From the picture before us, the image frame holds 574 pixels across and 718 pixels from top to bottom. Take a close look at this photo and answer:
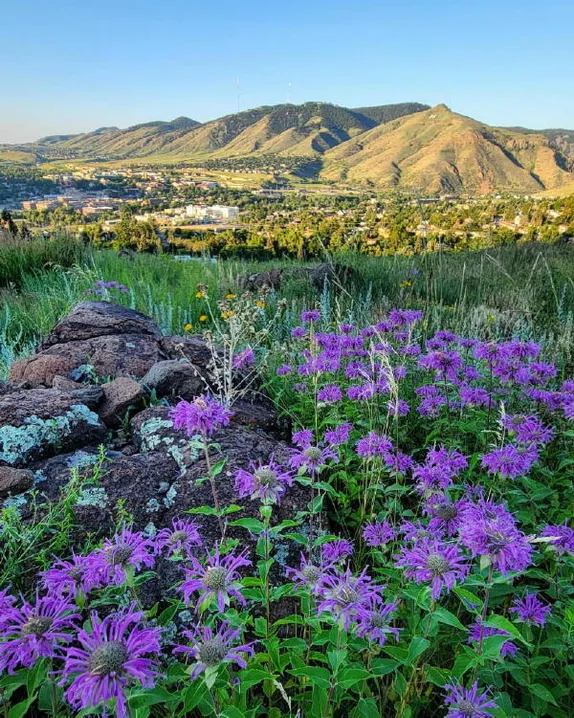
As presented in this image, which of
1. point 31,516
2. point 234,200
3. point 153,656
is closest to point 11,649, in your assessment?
point 153,656

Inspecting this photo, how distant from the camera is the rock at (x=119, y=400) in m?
2.45

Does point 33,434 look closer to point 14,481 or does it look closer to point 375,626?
point 14,481

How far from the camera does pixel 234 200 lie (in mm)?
57438

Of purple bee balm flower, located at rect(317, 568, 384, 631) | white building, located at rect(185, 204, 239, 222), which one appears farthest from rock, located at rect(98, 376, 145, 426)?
white building, located at rect(185, 204, 239, 222)

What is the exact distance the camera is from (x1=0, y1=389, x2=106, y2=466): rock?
2.02 meters

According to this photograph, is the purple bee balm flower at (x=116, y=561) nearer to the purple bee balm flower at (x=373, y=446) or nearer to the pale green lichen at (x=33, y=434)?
the purple bee balm flower at (x=373, y=446)

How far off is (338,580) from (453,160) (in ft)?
437

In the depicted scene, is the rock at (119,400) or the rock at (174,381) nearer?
the rock at (119,400)

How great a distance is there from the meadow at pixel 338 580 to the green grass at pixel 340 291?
1.75 meters

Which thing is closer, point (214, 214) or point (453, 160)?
point (214, 214)

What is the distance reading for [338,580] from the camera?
103 cm

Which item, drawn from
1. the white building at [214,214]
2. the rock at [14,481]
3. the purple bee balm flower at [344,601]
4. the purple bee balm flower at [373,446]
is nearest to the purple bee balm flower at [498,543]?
the purple bee balm flower at [344,601]

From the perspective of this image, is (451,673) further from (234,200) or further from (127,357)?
(234,200)

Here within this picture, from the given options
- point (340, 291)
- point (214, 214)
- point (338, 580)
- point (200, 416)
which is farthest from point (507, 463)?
point (214, 214)
